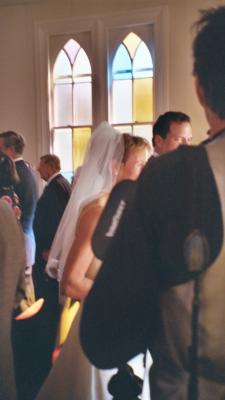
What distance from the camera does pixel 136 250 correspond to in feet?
1.88

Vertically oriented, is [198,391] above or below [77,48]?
below

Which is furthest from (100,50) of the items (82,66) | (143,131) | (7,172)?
(7,172)

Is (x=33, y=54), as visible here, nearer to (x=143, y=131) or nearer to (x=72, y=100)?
(x=72, y=100)

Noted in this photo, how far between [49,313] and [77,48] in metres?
0.44

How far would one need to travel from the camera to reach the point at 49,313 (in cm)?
74

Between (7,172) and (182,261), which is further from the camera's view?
(7,172)

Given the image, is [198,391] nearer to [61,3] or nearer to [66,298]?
[66,298]

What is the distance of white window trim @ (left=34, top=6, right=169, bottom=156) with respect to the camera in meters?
0.65

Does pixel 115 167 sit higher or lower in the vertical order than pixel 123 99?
lower

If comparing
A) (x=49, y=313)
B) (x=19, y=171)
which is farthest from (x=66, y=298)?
(x=19, y=171)

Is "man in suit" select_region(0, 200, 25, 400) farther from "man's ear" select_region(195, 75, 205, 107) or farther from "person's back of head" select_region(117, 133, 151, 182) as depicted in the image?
"man's ear" select_region(195, 75, 205, 107)

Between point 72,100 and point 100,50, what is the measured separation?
87 millimetres

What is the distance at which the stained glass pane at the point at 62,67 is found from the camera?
0.68 meters

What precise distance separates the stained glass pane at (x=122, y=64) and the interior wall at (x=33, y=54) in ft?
0.21
